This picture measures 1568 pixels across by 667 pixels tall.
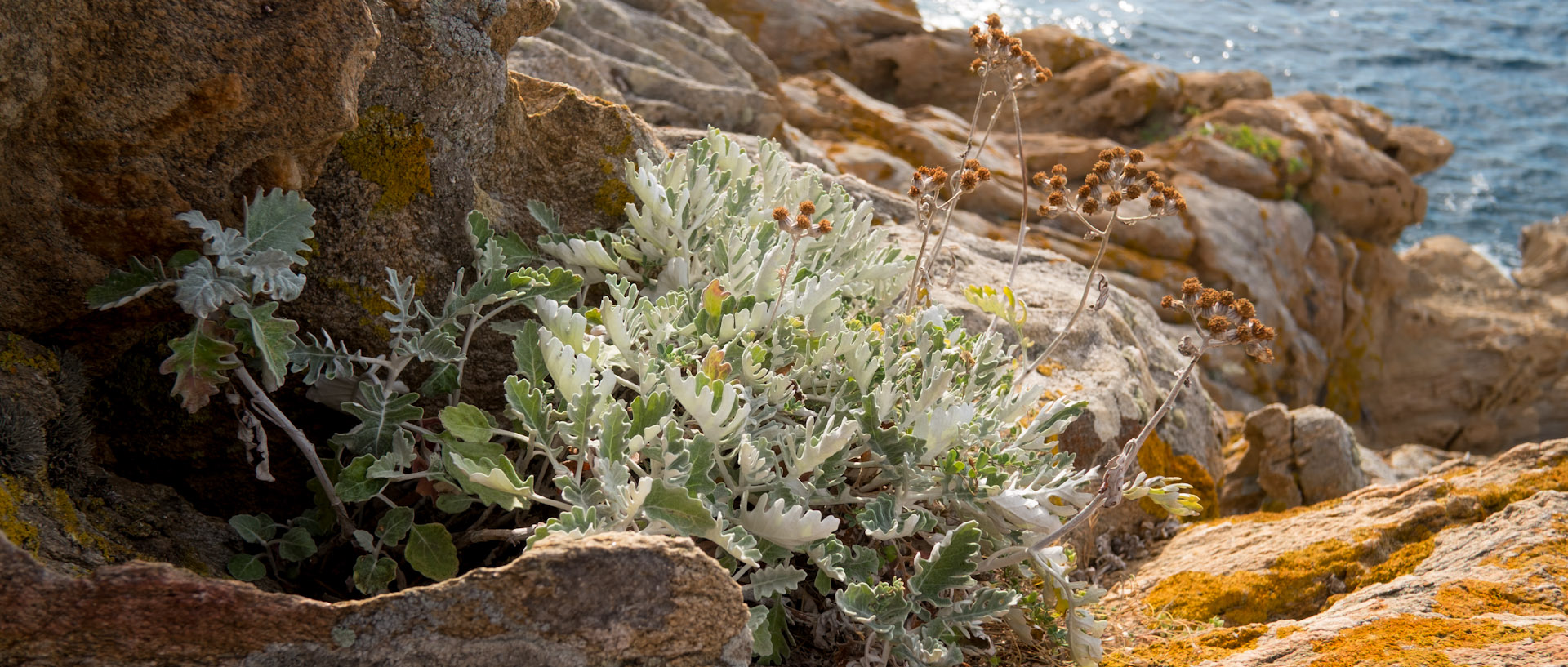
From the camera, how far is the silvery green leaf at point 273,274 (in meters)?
2.79

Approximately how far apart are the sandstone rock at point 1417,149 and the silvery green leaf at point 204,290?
1957cm

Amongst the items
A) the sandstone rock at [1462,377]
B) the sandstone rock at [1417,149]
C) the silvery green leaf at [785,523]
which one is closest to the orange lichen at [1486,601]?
the silvery green leaf at [785,523]

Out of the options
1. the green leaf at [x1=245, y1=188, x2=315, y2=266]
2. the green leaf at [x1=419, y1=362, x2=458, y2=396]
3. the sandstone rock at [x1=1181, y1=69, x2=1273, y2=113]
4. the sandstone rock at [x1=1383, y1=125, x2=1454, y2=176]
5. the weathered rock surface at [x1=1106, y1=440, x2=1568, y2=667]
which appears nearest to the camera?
the green leaf at [x1=245, y1=188, x2=315, y2=266]

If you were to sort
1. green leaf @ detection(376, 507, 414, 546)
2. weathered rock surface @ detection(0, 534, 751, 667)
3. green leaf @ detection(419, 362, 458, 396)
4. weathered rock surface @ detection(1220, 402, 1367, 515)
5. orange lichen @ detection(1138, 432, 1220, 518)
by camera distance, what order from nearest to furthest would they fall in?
weathered rock surface @ detection(0, 534, 751, 667) → green leaf @ detection(376, 507, 414, 546) → green leaf @ detection(419, 362, 458, 396) → orange lichen @ detection(1138, 432, 1220, 518) → weathered rock surface @ detection(1220, 402, 1367, 515)

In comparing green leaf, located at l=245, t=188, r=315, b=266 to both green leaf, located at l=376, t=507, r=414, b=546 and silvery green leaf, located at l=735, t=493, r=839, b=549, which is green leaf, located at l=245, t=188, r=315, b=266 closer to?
green leaf, located at l=376, t=507, r=414, b=546

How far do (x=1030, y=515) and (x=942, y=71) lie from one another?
602 inches

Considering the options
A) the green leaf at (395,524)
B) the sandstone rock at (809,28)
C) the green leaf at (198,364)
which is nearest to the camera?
the green leaf at (198,364)

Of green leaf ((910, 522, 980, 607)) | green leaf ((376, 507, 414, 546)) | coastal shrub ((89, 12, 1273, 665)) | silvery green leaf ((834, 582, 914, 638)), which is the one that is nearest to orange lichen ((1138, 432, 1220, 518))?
coastal shrub ((89, 12, 1273, 665))

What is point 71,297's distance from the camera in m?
2.98

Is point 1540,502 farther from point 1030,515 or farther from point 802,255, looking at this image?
point 802,255

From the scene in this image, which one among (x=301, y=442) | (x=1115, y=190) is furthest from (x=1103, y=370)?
(x=301, y=442)

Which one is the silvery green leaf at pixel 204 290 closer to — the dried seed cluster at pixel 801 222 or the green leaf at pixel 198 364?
the green leaf at pixel 198 364

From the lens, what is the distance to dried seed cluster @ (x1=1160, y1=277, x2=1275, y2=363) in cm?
296

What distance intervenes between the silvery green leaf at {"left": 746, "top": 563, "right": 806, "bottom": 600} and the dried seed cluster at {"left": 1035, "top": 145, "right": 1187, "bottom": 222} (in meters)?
1.54
